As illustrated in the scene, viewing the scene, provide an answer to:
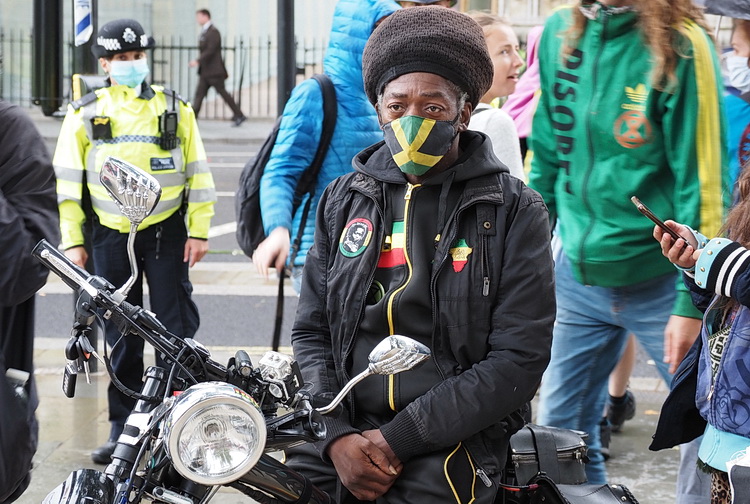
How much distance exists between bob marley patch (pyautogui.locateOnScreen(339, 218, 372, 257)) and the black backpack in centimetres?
144

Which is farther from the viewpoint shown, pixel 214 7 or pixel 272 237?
pixel 214 7

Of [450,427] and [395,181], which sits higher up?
[395,181]

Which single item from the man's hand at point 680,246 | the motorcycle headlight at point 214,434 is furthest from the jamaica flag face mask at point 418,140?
the motorcycle headlight at point 214,434

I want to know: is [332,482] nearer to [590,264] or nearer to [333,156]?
[590,264]

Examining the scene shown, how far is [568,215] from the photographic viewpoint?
361 centimetres

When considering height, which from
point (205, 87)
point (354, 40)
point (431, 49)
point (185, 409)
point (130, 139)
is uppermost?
point (431, 49)

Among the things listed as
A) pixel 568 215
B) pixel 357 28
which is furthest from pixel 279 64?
pixel 568 215

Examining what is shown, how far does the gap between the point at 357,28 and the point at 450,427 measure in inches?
80.6

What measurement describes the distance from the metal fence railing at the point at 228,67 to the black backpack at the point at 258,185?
1829cm

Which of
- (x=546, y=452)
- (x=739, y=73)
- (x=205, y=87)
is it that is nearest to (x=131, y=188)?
(x=546, y=452)

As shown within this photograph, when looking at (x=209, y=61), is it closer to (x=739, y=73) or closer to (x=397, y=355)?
(x=739, y=73)

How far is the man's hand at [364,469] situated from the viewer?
248 centimetres

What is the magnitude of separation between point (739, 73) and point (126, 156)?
274 centimetres

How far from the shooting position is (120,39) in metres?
5.34
